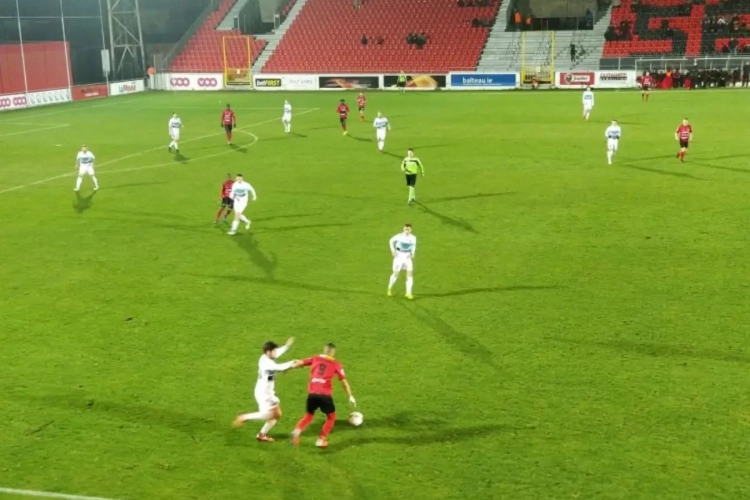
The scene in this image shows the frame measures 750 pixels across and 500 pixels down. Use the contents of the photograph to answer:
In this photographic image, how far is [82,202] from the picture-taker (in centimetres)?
2777

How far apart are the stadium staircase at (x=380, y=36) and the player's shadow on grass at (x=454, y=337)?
178 feet

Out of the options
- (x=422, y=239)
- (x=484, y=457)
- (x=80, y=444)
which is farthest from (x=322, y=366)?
(x=422, y=239)

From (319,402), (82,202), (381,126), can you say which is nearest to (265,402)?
(319,402)

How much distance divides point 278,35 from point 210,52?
6846mm

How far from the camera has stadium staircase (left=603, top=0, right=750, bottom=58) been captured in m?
Result: 64.2

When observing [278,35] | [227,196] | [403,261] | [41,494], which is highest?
[278,35]

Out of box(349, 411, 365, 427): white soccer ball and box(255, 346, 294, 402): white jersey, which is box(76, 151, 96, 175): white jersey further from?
box(349, 411, 365, 427): white soccer ball

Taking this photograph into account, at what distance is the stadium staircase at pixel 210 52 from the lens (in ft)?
245

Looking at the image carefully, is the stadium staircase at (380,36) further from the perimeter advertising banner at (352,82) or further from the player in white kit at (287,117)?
the player in white kit at (287,117)

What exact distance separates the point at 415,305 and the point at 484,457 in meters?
6.34

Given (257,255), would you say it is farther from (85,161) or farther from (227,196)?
(85,161)

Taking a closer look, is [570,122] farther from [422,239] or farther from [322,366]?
[322,366]

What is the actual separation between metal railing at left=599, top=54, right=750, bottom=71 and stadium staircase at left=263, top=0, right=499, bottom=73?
468 inches

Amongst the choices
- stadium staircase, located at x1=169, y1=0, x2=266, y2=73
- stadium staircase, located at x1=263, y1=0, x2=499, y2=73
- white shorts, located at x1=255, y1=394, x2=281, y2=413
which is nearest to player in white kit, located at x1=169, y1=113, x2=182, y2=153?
white shorts, located at x1=255, y1=394, x2=281, y2=413
